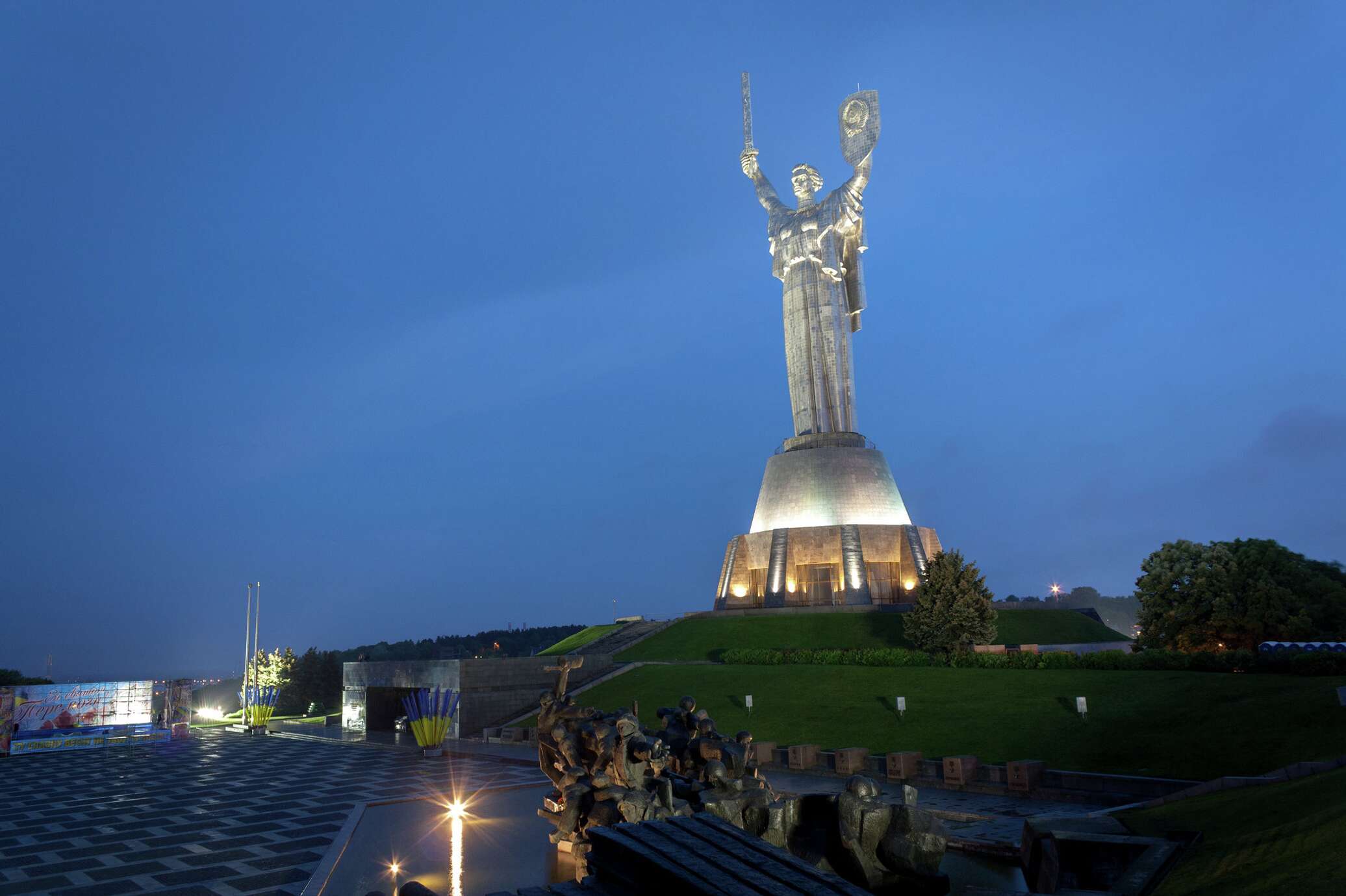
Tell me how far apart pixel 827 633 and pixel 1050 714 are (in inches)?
689

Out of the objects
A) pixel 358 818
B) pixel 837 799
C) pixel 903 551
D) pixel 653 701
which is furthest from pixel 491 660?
pixel 837 799

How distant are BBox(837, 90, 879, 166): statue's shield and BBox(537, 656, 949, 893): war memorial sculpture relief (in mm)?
43967

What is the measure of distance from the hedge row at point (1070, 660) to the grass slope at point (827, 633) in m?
3.08

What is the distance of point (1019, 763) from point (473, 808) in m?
11.0

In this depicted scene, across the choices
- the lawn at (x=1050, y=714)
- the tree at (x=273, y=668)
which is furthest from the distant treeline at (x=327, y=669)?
the lawn at (x=1050, y=714)

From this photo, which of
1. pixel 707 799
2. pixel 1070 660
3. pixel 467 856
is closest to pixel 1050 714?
pixel 1070 660

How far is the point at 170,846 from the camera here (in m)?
14.9

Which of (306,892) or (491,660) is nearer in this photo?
(306,892)

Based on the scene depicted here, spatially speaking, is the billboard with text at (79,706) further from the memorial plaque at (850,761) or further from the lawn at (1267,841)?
the lawn at (1267,841)

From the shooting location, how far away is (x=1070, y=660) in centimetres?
2614

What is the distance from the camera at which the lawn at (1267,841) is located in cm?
612

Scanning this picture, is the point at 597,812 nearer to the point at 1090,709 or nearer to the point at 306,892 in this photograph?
the point at 306,892

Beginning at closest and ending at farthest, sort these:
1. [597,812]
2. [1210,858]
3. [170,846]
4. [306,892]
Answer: [1210,858] < [597,812] < [306,892] < [170,846]

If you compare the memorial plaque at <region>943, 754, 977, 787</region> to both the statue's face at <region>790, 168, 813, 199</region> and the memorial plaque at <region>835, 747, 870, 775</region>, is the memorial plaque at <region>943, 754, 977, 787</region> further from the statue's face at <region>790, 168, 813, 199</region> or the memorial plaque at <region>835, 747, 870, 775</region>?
the statue's face at <region>790, 168, 813, 199</region>
